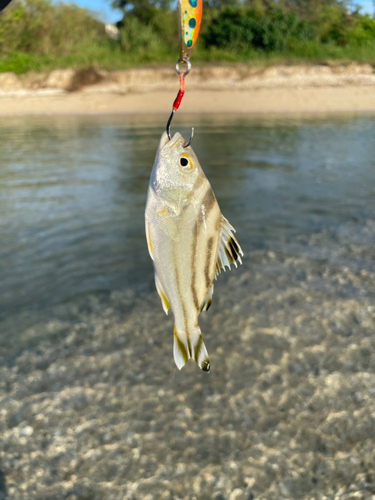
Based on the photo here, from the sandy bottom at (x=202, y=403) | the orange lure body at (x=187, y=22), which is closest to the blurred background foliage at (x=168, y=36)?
the sandy bottom at (x=202, y=403)

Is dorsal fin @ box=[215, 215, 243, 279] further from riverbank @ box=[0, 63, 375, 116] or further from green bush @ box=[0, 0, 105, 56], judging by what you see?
green bush @ box=[0, 0, 105, 56]

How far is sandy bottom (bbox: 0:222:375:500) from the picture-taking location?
106 inches

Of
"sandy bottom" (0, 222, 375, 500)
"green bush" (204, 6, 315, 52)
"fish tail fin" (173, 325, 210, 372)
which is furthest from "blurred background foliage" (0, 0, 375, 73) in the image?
"fish tail fin" (173, 325, 210, 372)

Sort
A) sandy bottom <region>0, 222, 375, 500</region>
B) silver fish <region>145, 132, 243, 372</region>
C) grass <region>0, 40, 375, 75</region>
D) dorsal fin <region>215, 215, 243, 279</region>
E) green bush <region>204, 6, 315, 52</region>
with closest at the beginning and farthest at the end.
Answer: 1. silver fish <region>145, 132, 243, 372</region>
2. dorsal fin <region>215, 215, 243, 279</region>
3. sandy bottom <region>0, 222, 375, 500</region>
4. grass <region>0, 40, 375, 75</region>
5. green bush <region>204, 6, 315, 52</region>

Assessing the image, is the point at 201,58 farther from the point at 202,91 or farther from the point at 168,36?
the point at 168,36

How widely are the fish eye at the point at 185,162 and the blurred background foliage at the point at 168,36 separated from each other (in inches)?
A: 977

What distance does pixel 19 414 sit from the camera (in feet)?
10.5

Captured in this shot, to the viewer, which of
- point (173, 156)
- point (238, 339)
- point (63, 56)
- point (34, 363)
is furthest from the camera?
point (63, 56)

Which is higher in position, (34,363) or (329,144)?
(329,144)

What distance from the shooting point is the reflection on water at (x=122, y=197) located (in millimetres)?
5219

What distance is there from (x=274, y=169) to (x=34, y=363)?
7641 mm

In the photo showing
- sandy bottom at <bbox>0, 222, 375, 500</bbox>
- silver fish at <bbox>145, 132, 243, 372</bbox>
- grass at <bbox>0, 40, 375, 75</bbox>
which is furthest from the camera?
grass at <bbox>0, 40, 375, 75</bbox>

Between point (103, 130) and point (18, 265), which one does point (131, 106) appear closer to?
point (103, 130)

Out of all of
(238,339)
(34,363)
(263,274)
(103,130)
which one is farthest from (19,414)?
(103,130)
